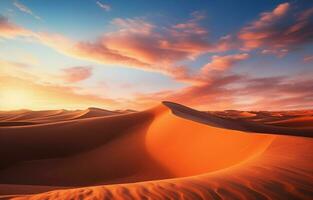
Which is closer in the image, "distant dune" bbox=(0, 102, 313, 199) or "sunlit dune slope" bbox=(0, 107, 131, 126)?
"distant dune" bbox=(0, 102, 313, 199)

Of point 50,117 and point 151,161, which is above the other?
point 50,117

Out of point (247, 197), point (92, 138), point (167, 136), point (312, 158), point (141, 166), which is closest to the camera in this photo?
point (247, 197)

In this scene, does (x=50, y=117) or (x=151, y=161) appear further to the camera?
(x=50, y=117)

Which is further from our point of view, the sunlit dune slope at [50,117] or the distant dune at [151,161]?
the sunlit dune slope at [50,117]

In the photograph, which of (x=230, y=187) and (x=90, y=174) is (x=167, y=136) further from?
(x=230, y=187)

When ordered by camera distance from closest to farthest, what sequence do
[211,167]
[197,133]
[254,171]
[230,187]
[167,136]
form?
[230,187]
[254,171]
[211,167]
[197,133]
[167,136]

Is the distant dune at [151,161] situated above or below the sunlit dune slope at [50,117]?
below

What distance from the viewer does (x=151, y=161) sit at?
11.0 m

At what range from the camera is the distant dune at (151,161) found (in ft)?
13.7

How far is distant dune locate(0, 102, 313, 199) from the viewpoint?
164 inches

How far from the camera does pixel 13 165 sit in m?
12.6

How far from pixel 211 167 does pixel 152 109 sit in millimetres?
11979

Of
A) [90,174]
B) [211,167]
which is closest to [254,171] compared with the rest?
[211,167]

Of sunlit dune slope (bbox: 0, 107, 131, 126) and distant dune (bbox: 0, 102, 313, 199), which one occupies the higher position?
sunlit dune slope (bbox: 0, 107, 131, 126)
